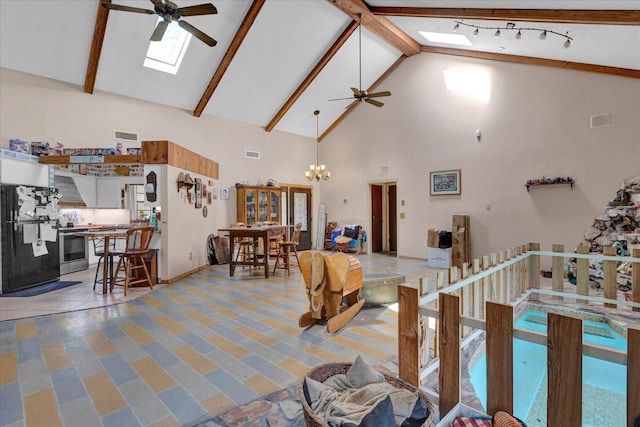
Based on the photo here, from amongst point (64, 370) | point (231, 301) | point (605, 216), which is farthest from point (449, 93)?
point (64, 370)

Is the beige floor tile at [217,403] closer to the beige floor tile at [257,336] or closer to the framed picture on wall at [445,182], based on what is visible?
the beige floor tile at [257,336]

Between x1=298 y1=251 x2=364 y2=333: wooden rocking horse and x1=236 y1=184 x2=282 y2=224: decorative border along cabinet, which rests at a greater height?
x1=236 y1=184 x2=282 y2=224: decorative border along cabinet

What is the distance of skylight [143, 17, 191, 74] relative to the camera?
5.46 m

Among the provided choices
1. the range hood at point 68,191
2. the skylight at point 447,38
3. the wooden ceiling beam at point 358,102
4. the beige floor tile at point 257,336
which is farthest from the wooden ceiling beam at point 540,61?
the range hood at point 68,191

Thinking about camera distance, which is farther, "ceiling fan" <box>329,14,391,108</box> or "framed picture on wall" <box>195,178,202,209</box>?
"framed picture on wall" <box>195,178,202,209</box>

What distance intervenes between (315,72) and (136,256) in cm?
531

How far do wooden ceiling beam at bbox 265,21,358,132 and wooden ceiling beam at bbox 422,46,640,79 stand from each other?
188cm

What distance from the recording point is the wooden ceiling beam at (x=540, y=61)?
15.0 ft

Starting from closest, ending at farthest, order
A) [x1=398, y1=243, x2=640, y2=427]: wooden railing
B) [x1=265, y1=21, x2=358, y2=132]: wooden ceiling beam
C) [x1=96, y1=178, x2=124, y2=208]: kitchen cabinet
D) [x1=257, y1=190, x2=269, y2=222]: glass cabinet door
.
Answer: [x1=398, y1=243, x2=640, y2=427]: wooden railing
[x1=265, y1=21, x2=358, y2=132]: wooden ceiling beam
[x1=96, y1=178, x2=124, y2=208]: kitchen cabinet
[x1=257, y1=190, x2=269, y2=222]: glass cabinet door

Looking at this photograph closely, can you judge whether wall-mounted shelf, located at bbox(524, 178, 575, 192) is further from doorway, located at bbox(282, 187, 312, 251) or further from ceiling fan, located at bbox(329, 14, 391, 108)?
doorway, located at bbox(282, 187, 312, 251)

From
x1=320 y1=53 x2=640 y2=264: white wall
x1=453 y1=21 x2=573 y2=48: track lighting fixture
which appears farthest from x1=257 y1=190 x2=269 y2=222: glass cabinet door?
x1=453 y1=21 x2=573 y2=48: track lighting fixture

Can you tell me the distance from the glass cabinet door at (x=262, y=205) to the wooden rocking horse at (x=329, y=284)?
16.2ft

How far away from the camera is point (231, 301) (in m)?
3.84

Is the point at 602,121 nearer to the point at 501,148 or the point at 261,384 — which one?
the point at 501,148
